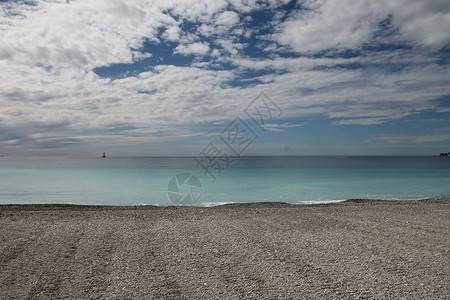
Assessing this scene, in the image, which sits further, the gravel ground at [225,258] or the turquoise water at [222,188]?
the turquoise water at [222,188]

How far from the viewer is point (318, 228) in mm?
Result: 7715

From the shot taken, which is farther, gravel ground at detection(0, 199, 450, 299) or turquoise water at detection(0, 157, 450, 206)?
turquoise water at detection(0, 157, 450, 206)

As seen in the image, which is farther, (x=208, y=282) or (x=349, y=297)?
(x=208, y=282)

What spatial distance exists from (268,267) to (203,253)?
1375 mm

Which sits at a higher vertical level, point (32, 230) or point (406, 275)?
point (32, 230)

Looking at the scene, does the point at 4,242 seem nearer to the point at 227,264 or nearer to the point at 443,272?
the point at 227,264

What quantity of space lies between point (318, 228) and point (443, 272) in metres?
3.24

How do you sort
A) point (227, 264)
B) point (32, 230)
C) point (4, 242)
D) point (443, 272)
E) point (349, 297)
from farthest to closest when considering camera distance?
point (32, 230)
point (4, 242)
point (227, 264)
point (443, 272)
point (349, 297)

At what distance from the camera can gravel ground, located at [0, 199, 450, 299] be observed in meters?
4.04

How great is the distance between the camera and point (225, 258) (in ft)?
17.5

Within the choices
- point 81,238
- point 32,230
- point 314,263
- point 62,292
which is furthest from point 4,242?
point 314,263

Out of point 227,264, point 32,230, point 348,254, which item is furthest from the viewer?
point 32,230

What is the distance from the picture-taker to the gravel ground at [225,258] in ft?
13.3

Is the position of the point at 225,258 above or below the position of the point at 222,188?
below
